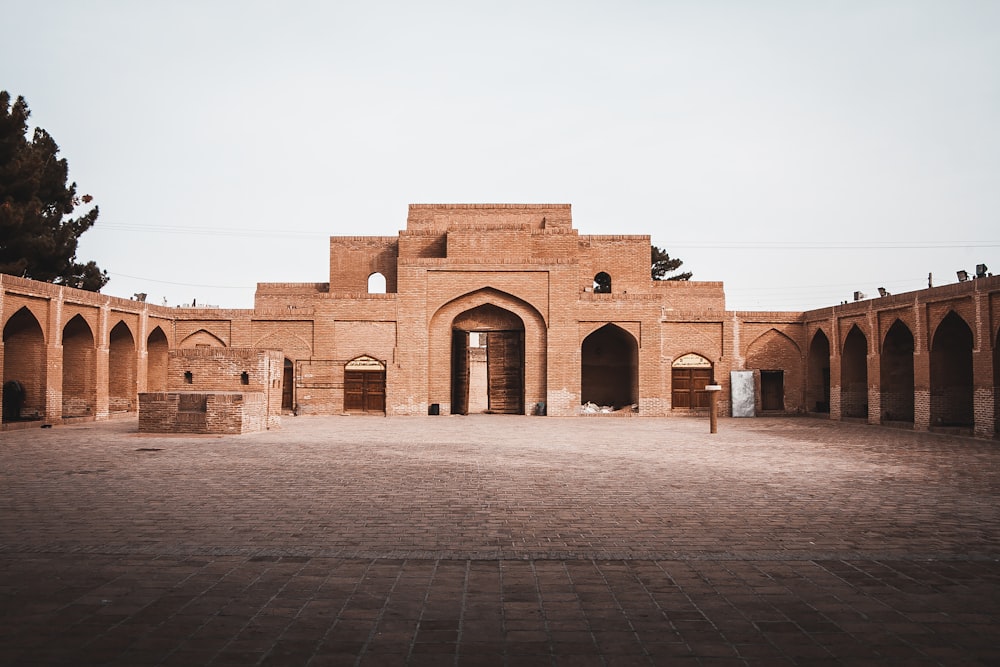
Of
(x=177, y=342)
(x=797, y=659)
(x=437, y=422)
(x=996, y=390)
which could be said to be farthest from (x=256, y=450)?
(x=996, y=390)

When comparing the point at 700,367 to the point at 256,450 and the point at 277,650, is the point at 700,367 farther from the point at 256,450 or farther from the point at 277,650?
the point at 277,650

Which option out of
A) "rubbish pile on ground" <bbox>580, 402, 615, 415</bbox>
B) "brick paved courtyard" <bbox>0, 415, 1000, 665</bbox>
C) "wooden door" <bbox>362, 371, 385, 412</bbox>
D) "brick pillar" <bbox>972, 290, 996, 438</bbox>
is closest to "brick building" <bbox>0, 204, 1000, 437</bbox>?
"wooden door" <bbox>362, 371, 385, 412</bbox>

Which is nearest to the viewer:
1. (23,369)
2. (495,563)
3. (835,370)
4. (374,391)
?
(495,563)

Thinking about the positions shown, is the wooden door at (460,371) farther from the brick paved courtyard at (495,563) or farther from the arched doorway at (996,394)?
the arched doorway at (996,394)

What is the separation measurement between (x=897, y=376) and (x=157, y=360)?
987 inches

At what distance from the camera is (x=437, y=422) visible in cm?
2052

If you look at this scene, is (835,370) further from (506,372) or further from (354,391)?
(354,391)

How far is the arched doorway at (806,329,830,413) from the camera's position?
2525 centimetres

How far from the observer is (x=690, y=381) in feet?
82.4

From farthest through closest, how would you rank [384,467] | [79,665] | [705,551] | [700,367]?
1. [700,367]
2. [384,467]
3. [705,551]
4. [79,665]

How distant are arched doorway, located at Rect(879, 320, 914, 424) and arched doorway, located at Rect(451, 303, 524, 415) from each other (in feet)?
38.1

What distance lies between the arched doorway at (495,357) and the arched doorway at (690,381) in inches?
220

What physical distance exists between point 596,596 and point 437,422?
16.4 meters

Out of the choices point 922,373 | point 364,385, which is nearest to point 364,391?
point 364,385
